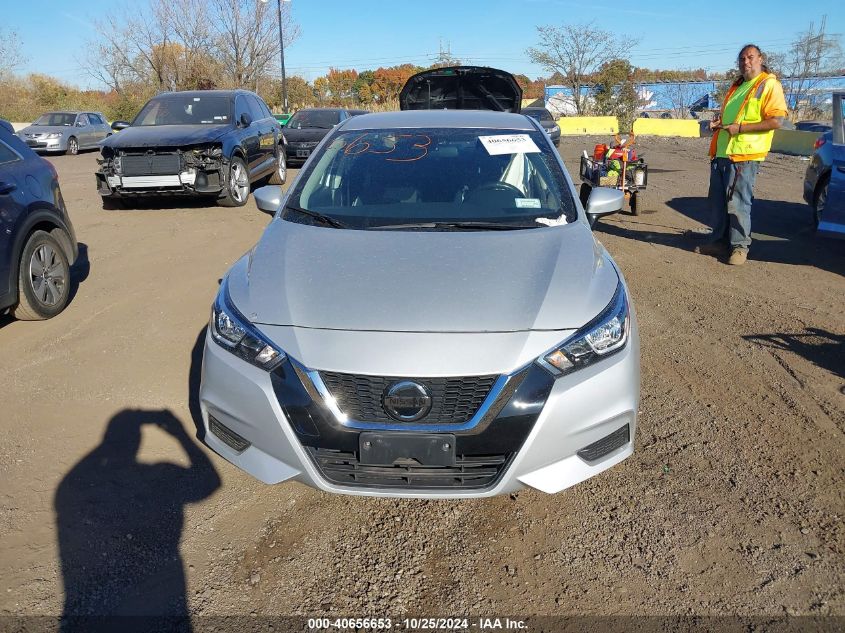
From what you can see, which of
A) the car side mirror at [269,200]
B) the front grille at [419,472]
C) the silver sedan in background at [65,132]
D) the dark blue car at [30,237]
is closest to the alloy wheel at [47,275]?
the dark blue car at [30,237]

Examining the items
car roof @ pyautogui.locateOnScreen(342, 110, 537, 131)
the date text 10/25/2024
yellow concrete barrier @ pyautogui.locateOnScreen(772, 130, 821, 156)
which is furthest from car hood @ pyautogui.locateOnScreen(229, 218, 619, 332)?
yellow concrete barrier @ pyautogui.locateOnScreen(772, 130, 821, 156)

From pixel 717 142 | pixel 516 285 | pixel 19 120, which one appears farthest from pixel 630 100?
pixel 516 285

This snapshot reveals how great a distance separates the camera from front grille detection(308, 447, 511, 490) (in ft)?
7.72

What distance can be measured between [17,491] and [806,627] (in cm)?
329

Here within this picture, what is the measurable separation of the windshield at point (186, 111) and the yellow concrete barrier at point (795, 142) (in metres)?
16.5

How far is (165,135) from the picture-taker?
9211mm

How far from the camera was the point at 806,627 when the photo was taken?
216 centimetres

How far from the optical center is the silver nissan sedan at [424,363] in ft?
7.52

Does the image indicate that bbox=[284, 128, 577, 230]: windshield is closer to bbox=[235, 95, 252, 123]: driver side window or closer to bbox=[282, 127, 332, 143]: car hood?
bbox=[235, 95, 252, 123]: driver side window

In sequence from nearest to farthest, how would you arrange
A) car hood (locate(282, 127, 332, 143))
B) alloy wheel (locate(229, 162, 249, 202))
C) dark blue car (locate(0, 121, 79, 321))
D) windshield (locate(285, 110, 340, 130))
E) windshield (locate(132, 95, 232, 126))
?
dark blue car (locate(0, 121, 79, 321)), alloy wheel (locate(229, 162, 249, 202)), windshield (locate(132, 95, 232, 126)), car hood (locate(282, 127, 332, 143)), windshield (locate(285, 110, 340, 130))

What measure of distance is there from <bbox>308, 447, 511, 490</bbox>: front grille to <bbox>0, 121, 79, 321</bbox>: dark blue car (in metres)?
3.52

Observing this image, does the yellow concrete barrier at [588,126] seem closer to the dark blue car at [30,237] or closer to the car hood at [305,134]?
the car hood at [305,134]

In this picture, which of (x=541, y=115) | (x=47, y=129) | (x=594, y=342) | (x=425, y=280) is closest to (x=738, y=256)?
(x=594, y=342)

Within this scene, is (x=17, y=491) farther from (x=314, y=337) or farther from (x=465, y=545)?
(x=465, y=545)
